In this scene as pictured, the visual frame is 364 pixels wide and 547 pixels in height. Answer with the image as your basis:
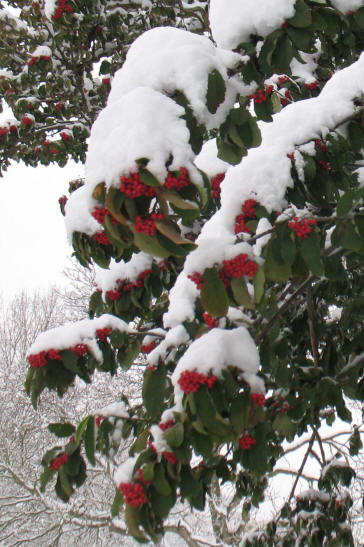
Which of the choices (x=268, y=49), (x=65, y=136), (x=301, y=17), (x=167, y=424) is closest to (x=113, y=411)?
(x=167, y=424)

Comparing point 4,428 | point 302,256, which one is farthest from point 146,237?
point 4,428

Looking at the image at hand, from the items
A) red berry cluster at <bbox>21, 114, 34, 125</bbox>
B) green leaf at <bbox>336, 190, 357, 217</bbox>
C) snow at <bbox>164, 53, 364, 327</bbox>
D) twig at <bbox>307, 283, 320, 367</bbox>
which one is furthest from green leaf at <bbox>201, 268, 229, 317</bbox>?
red berry cluster at <bbox>21, 114, 34, 125</bbox>

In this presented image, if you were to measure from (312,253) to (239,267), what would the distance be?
195 mm

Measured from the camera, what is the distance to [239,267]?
134 centimetres

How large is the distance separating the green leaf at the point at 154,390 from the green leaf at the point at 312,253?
2.31 ft

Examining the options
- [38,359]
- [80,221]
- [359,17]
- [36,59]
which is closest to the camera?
[359,17]

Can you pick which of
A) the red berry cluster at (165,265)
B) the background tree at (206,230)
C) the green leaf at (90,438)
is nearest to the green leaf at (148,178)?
the background tree at (206,230)

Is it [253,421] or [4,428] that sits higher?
[4,428]

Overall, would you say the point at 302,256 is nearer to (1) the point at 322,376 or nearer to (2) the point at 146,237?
(2) the point at 146,237

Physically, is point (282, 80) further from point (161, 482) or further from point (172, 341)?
point (161, 482)

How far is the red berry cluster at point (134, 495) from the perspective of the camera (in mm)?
1325

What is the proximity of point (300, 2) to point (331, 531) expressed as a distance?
271 centimetres

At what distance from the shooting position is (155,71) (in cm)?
Answer: 141

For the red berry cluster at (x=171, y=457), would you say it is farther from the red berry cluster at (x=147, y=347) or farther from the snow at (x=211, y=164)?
the snow at (x=211, y=164)
